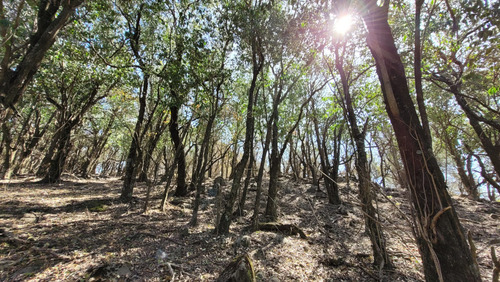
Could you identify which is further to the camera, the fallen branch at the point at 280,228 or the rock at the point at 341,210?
the rock at the point at 341,210

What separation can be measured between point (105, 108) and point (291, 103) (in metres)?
14.8

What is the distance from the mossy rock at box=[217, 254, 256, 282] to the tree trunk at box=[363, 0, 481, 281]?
8.81 ft

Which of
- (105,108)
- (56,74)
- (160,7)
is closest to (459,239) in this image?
(160,7)

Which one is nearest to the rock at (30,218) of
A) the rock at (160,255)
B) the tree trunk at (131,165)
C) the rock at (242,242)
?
the tree trunk at (131,165)

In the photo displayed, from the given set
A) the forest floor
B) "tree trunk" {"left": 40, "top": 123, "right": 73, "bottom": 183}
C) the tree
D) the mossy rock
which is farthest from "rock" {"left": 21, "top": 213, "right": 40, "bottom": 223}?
"tree trunk" {"left": 40, "top": 123, "right": 73, "bottom": 183}

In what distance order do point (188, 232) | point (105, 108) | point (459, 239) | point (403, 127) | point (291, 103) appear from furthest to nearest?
point (105, 108), point (291, 103), point (188, 232), point (403, 127), point (459, 239)

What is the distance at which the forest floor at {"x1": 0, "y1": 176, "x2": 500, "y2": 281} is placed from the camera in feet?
14.3

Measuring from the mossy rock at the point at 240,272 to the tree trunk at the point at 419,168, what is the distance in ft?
8.81

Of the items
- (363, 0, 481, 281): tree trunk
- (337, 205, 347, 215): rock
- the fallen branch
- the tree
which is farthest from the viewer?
(337, 205, 347, 215): rock

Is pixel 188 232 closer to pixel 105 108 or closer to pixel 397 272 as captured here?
pixel 397 272

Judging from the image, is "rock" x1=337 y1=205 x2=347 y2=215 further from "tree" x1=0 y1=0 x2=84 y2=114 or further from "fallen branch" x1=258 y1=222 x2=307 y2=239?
"tree" x1=0 y1=0 x2=84 y2=114

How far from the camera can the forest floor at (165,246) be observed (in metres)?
4.36

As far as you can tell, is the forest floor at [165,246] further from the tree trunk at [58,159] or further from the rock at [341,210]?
the tree trunk at [58,159]

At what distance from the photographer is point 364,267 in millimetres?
5066
